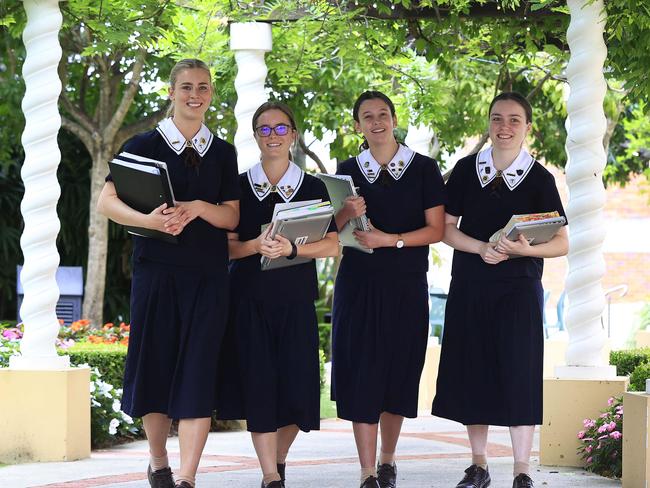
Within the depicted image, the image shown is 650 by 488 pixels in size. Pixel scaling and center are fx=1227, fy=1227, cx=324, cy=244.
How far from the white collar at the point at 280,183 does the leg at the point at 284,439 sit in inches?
47.0

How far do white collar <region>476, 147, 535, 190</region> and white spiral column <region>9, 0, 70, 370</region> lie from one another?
10.4 ft

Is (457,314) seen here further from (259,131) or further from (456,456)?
(456,456)

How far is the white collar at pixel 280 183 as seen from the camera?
6.14 meters

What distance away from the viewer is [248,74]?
10586mm

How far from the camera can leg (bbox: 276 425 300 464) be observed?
250 inches

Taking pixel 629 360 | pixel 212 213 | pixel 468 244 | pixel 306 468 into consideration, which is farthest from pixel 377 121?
pixel 629 360

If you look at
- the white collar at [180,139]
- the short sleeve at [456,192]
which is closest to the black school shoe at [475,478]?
the short sleeve at [456,192]

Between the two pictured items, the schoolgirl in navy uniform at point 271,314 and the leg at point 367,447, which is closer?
the schoolgirl in navy uniform at point 271,314

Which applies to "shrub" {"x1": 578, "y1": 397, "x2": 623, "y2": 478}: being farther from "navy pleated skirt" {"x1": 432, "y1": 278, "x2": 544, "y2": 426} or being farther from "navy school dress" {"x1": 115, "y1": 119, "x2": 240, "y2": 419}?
"navy school dress" {"x1": 115, "y1": 119, "x2": 240, "y2": 419}

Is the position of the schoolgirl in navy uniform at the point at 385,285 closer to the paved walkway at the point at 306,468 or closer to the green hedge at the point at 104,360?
the paved walkway at the point at 306,468

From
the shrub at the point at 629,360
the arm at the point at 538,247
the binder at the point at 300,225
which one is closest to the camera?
the binder at the point at 300,225

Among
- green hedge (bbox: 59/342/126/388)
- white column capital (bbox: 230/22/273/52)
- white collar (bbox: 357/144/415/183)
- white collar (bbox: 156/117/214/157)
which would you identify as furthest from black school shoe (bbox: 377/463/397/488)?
white column capital (bbox: 230/22/273/52)

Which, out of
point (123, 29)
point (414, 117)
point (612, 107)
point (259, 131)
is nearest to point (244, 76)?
point (123, 29)

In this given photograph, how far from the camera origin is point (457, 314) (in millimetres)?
6602
